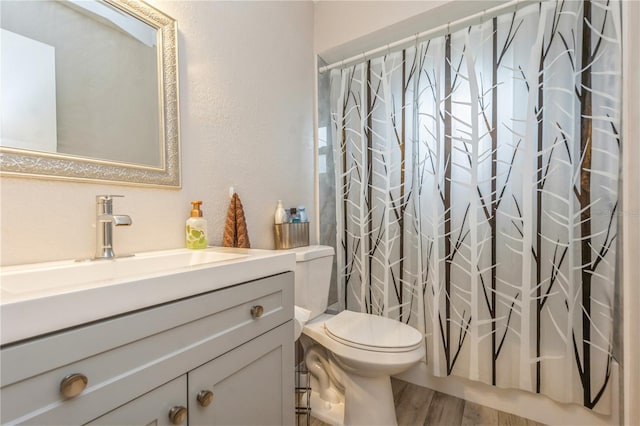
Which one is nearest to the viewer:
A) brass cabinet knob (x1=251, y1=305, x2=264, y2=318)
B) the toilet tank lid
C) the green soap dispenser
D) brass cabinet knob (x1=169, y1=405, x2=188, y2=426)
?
brass cabinet knob (x1=169, y1=405, x2=188, y2=426)

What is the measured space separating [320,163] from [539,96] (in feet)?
3.79

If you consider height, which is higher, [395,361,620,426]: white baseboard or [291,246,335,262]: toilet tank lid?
[291,246,335,262]: toilet tank lid

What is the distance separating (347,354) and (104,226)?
98cm

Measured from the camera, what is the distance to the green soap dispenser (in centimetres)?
108

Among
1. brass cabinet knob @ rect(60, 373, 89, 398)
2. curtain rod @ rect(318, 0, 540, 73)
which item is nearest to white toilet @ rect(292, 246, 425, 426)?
brass cabinet knob @ rect(60, 373, 89, 398)

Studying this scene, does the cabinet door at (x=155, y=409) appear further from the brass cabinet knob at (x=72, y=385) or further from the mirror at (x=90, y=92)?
the mirror at (x=90, y=92)

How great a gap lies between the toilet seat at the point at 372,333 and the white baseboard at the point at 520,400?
1.71 feet

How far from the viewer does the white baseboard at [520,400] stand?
1.28 meters

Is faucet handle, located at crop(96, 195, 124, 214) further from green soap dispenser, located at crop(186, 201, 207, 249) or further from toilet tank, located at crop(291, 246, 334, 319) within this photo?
toilet tank, located at crop(291, 246, 334, 319)

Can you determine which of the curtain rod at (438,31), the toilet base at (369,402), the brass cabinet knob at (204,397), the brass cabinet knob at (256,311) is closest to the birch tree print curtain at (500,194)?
the curtain rod at (438,31)

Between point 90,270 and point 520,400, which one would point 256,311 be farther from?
point 520,400

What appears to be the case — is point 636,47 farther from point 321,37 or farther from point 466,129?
point 321,37

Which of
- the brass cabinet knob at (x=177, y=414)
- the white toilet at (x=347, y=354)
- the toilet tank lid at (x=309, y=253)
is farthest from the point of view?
the toilet tank lid at (x=309, y=253)

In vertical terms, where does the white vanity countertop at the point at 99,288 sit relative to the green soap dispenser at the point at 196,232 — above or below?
below
